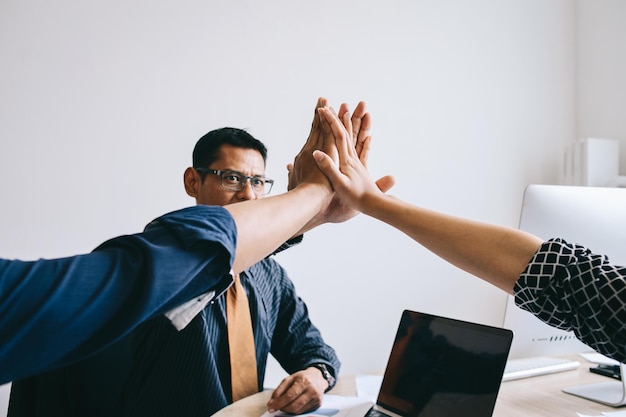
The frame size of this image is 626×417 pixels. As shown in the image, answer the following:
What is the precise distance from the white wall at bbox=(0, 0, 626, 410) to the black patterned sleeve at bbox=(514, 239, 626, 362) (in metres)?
1.59

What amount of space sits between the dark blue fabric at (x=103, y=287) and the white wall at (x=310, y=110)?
154 cm

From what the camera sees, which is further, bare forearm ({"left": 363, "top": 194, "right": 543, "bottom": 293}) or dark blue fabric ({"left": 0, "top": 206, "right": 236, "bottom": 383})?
bare forearm ({"left": 363, "top": 194, "right": 543, "bottom": 293})

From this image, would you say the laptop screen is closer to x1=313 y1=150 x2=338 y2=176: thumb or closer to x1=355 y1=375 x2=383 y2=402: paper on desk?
x1=355 y1=375 x2=383 y2=402: paper on desk

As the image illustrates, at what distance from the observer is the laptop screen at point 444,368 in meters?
0.97

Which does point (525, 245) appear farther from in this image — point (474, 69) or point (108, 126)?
point (474, 69)

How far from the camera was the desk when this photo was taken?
120 cm

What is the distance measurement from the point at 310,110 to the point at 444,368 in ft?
5.36

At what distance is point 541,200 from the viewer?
4.24 ft

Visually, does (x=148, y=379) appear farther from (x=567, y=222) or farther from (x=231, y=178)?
(x=567, y=222)

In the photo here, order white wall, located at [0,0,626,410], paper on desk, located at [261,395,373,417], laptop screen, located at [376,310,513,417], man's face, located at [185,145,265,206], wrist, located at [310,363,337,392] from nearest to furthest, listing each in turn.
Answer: laptop screen, located at [376,310,513,417] < paper on desk, located at [261,395,373,417] < wrist, located at [310,363,337,392] < man's face, located at [185,145,265,206] < white wall, located at [0,0,626,410]

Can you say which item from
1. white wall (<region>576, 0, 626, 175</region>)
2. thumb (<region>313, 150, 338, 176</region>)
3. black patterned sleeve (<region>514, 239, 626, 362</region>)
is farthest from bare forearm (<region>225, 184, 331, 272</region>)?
white wall (<region>576, 0, 626, 175</region>)

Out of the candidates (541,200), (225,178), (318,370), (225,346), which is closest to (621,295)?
(541,200)

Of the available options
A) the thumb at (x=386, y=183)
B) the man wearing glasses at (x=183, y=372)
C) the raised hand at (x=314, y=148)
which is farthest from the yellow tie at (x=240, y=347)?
the thumb at (x=386, y=183)

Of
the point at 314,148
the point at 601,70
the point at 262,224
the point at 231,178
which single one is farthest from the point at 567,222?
the point at 601,70
